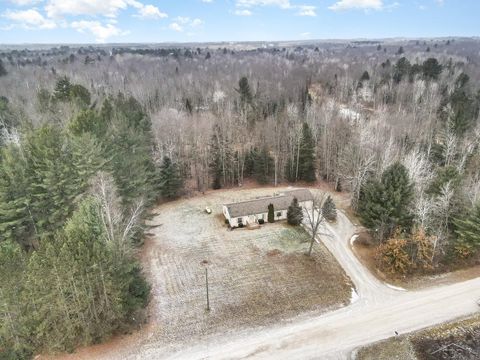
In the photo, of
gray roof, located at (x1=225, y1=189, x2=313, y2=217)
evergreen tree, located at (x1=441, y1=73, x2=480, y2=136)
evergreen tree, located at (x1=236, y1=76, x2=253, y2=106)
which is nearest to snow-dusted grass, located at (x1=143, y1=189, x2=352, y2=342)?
gray roof, located at (x1=225, y1=189, x2=313, y2=217)

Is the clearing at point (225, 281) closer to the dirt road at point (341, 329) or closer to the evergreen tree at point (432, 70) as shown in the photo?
the dirt road at point (341, 329)

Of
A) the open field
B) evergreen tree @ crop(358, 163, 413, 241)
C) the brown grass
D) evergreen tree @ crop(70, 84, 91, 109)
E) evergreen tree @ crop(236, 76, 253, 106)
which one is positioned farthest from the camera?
evergreen tree @ crop(236, 76, 253, 106)

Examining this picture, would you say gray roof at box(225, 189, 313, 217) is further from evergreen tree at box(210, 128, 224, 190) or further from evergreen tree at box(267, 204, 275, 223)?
evergreen tree at box(210, 128, 224, 190)

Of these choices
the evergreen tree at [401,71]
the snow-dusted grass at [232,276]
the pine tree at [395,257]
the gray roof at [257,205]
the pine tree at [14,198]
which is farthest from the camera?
the evergreen tree at [401,71]

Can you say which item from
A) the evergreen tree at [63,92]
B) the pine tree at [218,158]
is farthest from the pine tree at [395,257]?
the evergreen tree at [63,92]

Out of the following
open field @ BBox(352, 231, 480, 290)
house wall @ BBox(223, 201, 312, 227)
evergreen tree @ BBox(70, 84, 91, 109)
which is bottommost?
open field @ BBox(352, 231, 480, 290)

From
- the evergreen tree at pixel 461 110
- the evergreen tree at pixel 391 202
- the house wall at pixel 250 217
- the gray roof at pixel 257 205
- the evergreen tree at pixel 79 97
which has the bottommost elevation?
the house wall at pixel 250 217

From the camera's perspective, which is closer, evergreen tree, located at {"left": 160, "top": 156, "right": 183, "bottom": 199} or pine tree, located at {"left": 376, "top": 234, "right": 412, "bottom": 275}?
pine tree, located at {"left": 376, "top": 234, "right": 412, "bottom": 275}
